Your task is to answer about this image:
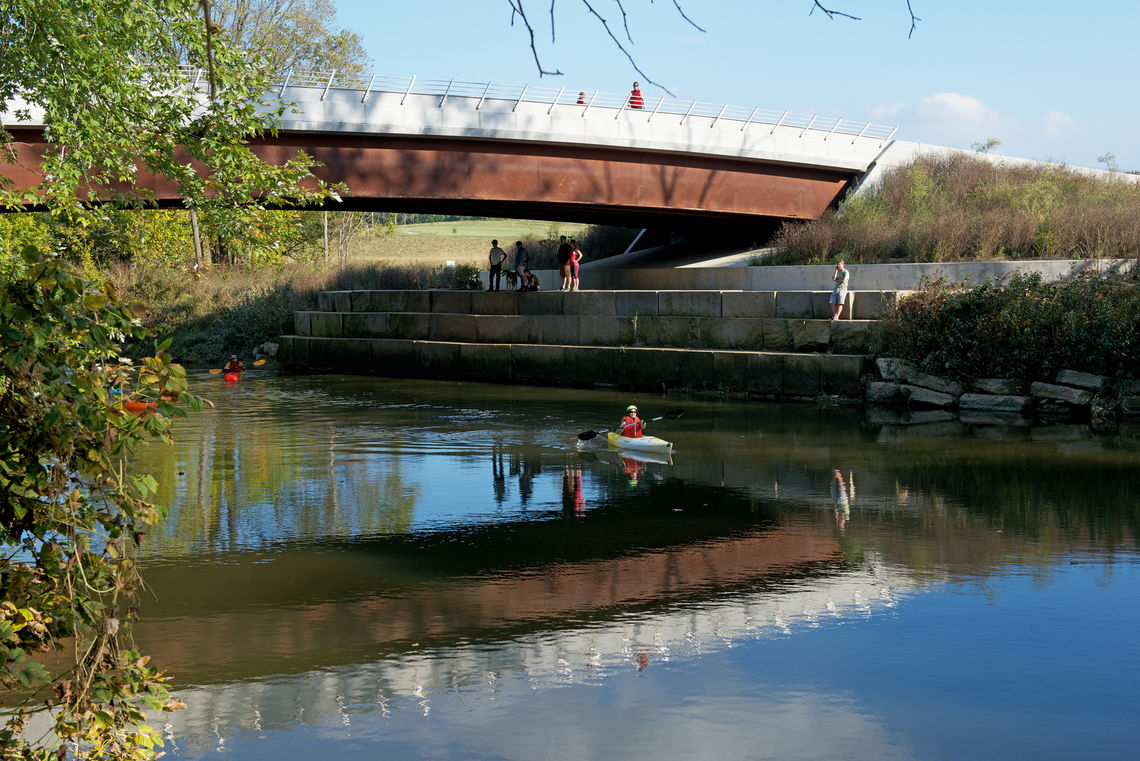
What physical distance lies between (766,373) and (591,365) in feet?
15.3

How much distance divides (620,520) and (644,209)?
19.1m

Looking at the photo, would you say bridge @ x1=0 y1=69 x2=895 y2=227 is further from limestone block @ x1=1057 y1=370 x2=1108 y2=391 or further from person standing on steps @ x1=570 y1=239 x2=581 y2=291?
limestone block @ x1=1057 y1=370 x2=1108 y2=391

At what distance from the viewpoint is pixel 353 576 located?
9570 millimetres

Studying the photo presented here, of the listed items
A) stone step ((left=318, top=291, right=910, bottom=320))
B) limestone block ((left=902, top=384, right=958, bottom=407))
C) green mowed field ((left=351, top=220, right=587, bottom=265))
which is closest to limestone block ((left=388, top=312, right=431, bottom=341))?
stone step ((left=318, top=291, right=910, bottom=320))

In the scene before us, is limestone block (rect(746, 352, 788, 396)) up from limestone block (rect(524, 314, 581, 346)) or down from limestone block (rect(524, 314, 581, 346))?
down

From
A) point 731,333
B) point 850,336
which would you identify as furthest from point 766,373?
point 850,336

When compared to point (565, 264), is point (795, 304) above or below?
below

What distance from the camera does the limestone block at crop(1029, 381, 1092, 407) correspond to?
67.2 feet

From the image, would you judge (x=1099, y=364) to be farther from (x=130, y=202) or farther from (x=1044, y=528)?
(x=130, y=202)

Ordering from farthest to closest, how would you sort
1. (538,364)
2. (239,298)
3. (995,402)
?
(239,298)
(538,364)
(995,402)

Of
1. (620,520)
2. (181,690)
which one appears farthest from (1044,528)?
(181,690)

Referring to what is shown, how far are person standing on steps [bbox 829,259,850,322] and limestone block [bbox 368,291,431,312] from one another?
12.4 metres

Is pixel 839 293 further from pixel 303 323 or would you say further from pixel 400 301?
pixel 303 323

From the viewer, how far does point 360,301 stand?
34.4 meters
